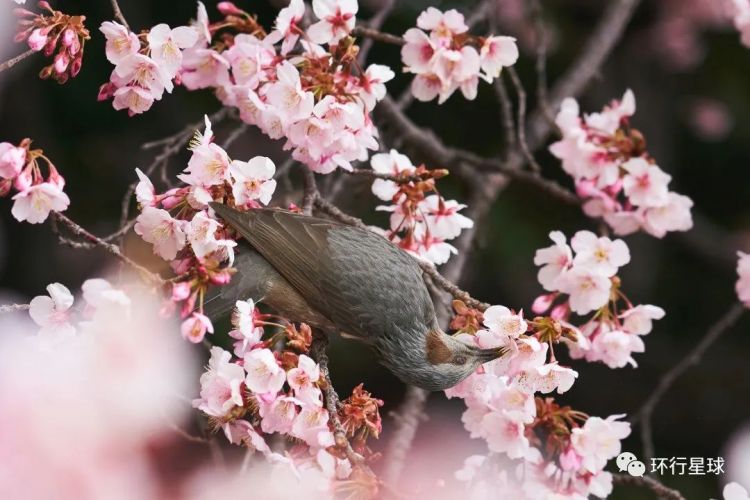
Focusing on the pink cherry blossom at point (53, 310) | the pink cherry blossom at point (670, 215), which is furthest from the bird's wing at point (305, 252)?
the pink cherry blossom at point (670, 215)

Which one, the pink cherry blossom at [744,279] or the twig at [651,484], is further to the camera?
the pink cherry blossom at [744,279]

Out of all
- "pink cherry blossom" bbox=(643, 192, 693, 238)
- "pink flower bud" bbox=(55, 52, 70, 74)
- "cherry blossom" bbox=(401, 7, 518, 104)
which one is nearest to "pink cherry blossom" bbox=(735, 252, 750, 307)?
"pink cherry blossom" bbox=(643, 192, 693, 238)

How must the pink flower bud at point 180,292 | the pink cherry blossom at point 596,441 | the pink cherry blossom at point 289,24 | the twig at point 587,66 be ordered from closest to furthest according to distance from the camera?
the pink flower bud at point 180,292 → the pink cherry blossom at point 596,441 → the pink cherry blossom at point 289,24 → the twig at point 587,66

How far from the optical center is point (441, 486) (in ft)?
5.50

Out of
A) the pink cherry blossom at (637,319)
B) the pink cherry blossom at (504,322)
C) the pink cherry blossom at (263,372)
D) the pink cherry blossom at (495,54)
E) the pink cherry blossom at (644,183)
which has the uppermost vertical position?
the pink cherry blossom at (495,54)

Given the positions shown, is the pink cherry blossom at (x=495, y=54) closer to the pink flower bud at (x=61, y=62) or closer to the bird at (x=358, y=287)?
the bird at (x=358, y=287)

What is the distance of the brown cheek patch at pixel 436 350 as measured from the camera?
160cm

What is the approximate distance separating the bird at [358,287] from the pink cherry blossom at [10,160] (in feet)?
1.18

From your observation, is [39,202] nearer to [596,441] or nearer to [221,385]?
[221,385]

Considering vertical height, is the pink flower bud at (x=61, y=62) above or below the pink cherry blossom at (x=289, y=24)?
below

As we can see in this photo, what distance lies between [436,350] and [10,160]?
700 millimetres


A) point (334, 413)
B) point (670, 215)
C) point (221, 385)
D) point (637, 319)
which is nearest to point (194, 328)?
point (221, 385)

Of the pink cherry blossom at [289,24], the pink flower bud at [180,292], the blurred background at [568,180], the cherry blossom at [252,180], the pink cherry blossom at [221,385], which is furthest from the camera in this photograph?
the blurred background at [568,180]

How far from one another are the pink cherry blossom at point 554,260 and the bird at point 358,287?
0.74 ft
